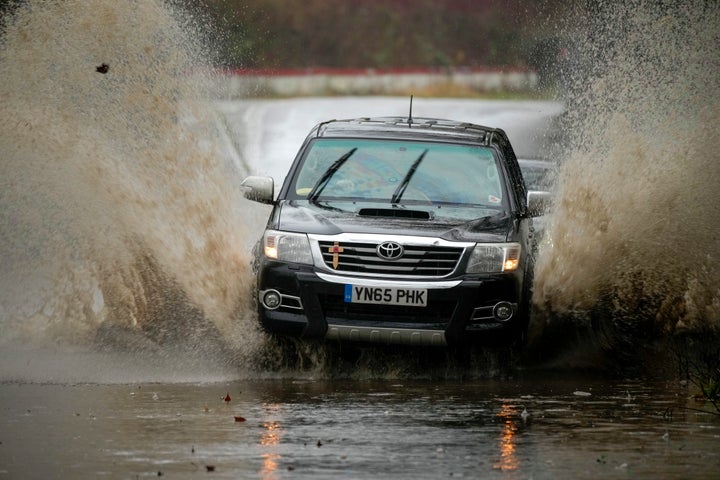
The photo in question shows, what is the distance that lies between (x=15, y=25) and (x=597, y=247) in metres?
6.77

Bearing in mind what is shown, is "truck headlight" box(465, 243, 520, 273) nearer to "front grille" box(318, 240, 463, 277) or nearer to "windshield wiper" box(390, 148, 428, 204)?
"front grille" box(318, 240, 463, 277)

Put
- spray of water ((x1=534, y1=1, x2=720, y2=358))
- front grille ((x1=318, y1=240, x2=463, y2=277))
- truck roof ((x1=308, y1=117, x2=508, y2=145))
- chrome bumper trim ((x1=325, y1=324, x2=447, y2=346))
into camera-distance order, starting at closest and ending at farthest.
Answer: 1. chrome bumper trim ((x1=325, y1=324, x2=447, y2=346))
2. front grille ((x1=318, y1=240, x2=463, y2=277))
3. truck roof ((x1=308, y1=117, x2=508, y2=145))
4. spray of water ((x1=534, y1=1, x2=720, y2=358))

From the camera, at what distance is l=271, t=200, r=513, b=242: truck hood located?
10992 mm

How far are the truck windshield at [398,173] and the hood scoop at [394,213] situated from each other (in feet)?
1.19

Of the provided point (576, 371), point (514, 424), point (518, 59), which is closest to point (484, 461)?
point (514, 424)

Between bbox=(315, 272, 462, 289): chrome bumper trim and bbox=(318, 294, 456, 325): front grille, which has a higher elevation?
bbox=(315, 272, 462, 289): chrome bumper trim

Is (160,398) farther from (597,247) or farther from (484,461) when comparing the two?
(597,247)

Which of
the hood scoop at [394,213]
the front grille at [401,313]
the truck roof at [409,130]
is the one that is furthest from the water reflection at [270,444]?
the truck roof at [409,130]

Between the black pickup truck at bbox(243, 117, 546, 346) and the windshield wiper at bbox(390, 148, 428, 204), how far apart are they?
14 millimetres

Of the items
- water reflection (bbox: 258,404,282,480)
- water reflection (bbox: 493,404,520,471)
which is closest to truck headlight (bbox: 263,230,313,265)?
water reflection (bbox: 258,404,282,480)

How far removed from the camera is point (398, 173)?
12.1 meters

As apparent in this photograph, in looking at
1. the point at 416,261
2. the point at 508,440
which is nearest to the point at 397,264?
the point at 416,261

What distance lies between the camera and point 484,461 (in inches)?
316

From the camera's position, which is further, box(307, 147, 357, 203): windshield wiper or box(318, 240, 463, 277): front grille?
box(307, 147, 357, 203): windshield wiper
